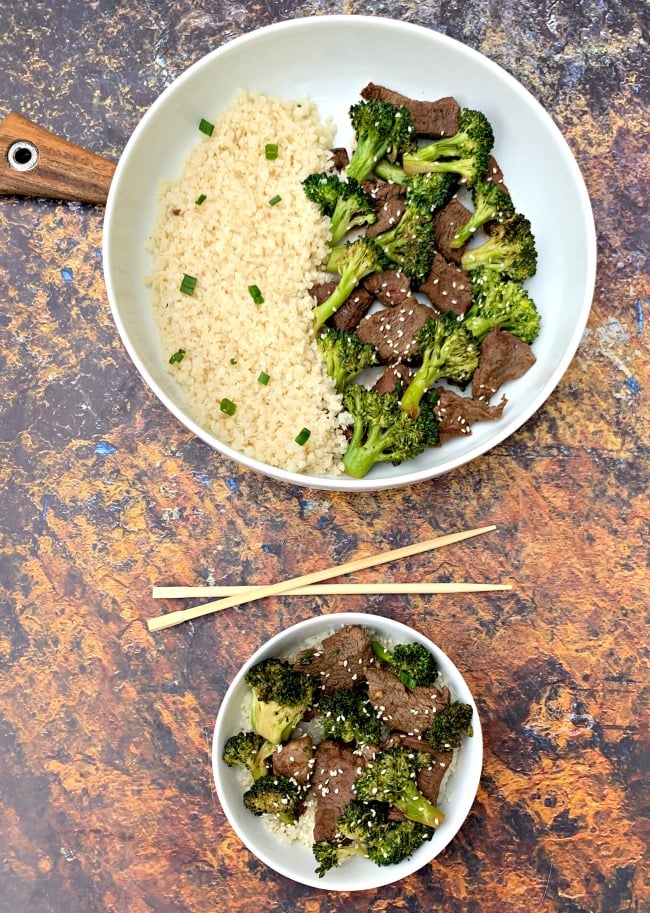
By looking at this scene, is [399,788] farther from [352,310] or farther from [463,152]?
[463,152]

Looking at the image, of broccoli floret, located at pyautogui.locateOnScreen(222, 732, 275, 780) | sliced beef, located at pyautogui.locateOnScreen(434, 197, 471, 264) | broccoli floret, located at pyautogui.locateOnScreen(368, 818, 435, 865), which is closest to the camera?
broccoli floret, located at pyautogui.locateOnScreen(368, 818, 435, 865)

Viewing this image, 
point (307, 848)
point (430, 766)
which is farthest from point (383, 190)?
point (307, 848)

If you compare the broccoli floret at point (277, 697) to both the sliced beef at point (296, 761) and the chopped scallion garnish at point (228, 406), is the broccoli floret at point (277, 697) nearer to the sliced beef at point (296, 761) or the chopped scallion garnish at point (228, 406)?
the sliced beef at point (296, 761)

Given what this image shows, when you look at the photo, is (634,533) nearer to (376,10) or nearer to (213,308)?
(213,308)

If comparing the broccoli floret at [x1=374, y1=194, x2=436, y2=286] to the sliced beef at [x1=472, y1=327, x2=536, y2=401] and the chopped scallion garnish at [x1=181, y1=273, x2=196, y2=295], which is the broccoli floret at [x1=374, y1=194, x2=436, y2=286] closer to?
the sliced beef at [x1=472, y1=327, x2=536, y2=401]

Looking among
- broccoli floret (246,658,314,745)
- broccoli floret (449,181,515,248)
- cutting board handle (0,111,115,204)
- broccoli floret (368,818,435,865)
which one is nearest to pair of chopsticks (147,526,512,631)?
broccoli floret (246,658,314,745)

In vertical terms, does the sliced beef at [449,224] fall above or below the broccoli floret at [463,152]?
below

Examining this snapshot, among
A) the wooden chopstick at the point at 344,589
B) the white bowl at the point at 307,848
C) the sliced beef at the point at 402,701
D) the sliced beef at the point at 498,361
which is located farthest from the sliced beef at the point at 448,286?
the sliced beef at the point at 402,701
